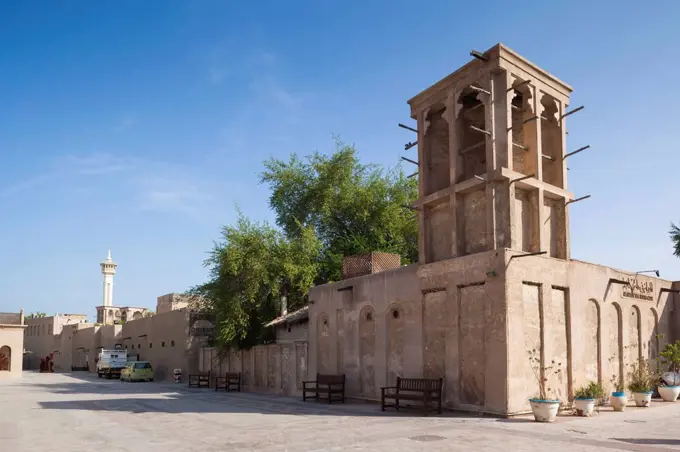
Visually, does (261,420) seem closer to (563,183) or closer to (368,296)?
(368,296)

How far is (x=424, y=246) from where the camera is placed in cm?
2061

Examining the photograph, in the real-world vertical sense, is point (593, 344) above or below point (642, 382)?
above

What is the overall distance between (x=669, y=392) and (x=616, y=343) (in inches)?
88.9

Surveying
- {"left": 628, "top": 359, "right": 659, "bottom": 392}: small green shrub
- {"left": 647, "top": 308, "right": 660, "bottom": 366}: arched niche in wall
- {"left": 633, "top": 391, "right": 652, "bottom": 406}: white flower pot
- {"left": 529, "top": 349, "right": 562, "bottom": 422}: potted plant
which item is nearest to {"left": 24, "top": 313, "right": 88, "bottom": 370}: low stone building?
{"left": 647, "top": 308, "right": 660, "bottom": 366}: arched niche in wall

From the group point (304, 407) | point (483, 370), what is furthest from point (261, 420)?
point (483, 370)

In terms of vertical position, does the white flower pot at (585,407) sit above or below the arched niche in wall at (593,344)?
below

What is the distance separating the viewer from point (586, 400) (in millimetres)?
16984

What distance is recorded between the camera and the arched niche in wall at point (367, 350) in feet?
72.6

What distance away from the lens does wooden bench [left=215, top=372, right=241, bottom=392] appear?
105 ft

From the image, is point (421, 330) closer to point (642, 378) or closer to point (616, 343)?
point (616, 343)

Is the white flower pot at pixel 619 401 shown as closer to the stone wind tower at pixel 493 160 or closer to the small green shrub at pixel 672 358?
the small green shrub at pixel 672 358

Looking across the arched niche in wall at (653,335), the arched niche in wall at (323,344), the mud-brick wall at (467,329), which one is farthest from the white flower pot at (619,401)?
the arched niche in wall at (323,344)

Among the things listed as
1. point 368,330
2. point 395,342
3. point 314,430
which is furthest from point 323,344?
point 314,430

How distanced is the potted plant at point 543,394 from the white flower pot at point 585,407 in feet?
2.75
